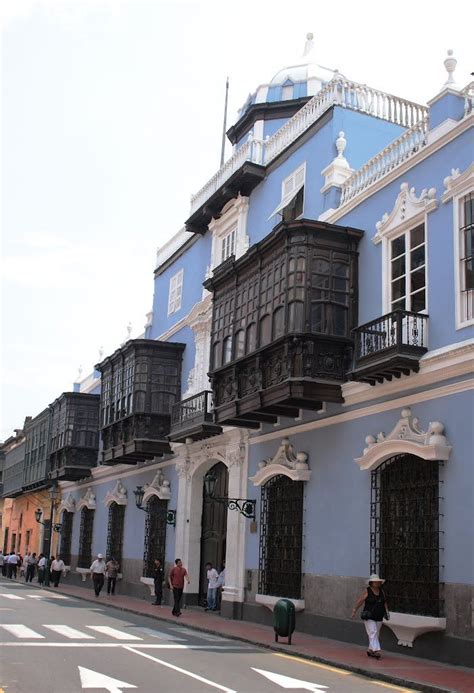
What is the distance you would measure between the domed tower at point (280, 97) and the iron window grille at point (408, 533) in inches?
514

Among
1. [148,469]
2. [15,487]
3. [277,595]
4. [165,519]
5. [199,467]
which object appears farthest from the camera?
[15,487]

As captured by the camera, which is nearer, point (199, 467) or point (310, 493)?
point (310, 493)

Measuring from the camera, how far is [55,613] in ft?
68.9

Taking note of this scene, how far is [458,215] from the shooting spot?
A: 14.8 meters

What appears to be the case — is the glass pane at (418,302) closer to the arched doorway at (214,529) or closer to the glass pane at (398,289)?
the glass pane at (398,289)

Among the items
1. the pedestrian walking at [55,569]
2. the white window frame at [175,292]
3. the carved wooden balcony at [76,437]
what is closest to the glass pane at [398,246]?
the white window frame at [175,292]

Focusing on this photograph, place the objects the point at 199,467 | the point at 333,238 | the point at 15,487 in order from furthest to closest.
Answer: the point at 15,487
the point at 199,467
the point at 333,238

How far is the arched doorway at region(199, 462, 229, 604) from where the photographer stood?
81.7 ft

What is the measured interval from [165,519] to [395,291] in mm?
13941

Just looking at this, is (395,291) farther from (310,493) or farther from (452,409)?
(310,493)

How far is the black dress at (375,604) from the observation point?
13.9 meters

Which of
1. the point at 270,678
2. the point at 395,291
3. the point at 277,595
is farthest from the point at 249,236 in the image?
the point at 270,678

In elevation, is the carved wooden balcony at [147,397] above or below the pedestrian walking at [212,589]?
above

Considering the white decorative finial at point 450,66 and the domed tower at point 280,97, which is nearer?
the white decorative finial at point 450,66
